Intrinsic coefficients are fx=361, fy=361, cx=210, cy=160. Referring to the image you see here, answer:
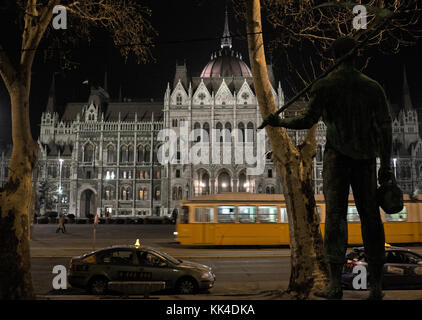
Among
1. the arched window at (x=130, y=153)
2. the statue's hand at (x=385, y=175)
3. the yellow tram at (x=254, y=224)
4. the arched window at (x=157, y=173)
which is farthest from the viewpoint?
the arched window at (x=130, y=153)

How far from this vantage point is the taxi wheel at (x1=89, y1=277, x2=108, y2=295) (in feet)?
26.0

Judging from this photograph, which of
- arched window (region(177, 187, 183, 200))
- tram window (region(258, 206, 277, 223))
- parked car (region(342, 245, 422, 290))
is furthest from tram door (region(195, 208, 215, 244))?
arched window (region(177, 187, 183, 200))

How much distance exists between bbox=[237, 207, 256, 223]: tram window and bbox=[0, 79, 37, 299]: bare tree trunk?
12.9 metres

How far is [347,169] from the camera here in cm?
335

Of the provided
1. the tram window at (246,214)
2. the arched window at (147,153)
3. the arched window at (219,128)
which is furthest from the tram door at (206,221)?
the arched window at (147,153)

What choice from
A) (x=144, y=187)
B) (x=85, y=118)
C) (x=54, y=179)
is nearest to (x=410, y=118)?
(x=144, y=187)

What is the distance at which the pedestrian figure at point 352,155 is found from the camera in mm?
3238

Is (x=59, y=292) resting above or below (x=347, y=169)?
below

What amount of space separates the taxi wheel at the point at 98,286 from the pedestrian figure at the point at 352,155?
5883 mm

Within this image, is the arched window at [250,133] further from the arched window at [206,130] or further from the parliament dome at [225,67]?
the parliament dome at [225,67]

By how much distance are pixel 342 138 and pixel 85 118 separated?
226 ft

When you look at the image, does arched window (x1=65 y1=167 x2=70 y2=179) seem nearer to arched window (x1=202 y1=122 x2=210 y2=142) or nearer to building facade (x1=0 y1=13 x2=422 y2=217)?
building facade (x1=0 y1=13 x2=422 y2=217)

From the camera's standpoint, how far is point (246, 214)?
1764 cm
